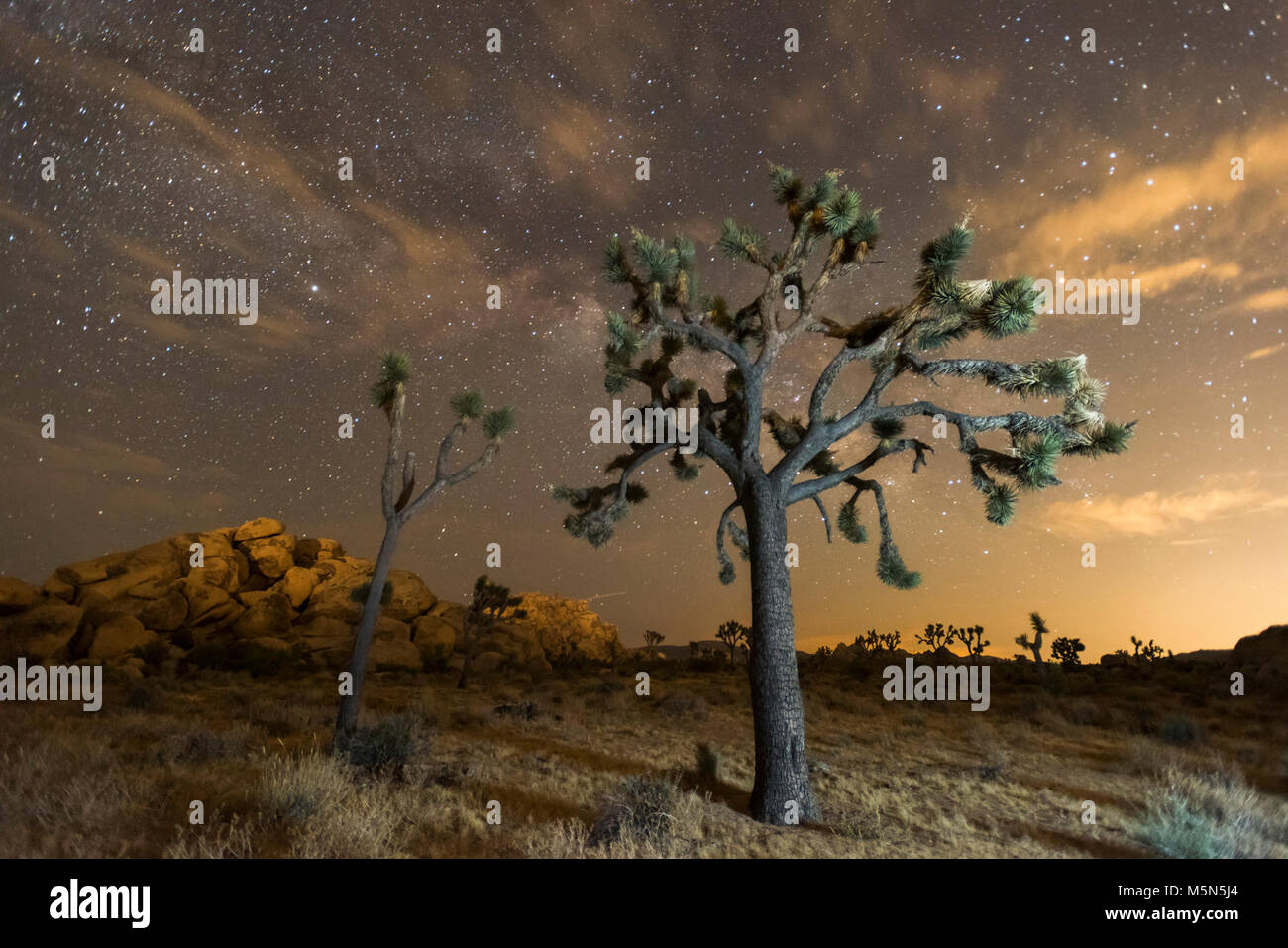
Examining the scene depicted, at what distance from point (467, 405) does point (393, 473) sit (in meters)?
1.93

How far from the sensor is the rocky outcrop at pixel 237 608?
2881 centimetres

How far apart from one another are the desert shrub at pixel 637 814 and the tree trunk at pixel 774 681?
1.21 meters

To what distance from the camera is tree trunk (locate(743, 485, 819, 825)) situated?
7.36 m

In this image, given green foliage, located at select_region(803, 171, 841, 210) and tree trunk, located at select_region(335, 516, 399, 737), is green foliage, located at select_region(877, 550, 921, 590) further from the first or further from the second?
tree trunk, located at select_region(335, 516, 399, 737)

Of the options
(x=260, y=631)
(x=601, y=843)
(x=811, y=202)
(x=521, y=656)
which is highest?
(x=811, y=202)

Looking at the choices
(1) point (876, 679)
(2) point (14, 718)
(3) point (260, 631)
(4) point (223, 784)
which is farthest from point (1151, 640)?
(3) point (260, 631)

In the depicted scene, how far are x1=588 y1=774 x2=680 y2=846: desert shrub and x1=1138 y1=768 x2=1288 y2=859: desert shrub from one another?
5.28 metres

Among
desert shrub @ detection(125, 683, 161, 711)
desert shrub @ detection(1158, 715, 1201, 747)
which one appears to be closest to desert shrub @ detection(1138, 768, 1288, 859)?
desert shrub @ detection(1158, 715, 1201, 747)

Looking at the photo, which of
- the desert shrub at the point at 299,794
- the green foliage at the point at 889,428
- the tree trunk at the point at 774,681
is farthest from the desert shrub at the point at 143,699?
the green foliage at the point at 889,428

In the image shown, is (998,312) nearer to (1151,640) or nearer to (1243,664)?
(1243,664)

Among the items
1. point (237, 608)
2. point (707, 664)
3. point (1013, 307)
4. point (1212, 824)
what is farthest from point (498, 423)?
point (237, 608)
